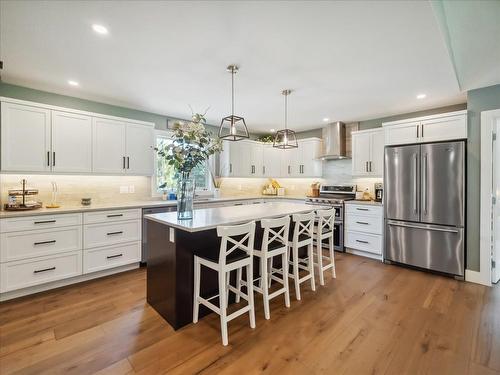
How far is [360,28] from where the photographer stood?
2020 mm

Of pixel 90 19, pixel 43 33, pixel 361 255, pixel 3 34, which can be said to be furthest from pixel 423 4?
pixel 361 255

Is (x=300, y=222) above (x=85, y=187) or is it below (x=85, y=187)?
below

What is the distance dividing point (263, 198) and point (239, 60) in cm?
378

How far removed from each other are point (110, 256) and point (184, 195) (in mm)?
1827

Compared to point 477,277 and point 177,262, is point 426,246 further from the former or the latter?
point 177,262

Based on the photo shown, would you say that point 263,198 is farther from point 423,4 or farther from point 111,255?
point 423,4

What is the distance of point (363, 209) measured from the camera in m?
4.41

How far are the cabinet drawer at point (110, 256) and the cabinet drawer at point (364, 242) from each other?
12.2 ft

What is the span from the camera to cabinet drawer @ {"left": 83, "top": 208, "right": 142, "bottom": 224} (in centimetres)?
324

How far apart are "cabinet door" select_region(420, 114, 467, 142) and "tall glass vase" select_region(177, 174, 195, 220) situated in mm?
3653

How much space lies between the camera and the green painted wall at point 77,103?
321 cm

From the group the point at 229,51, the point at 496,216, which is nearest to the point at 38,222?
the point at 229,51

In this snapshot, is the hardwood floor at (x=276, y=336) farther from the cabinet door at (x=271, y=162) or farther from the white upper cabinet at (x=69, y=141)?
the cabinet door at (x=271, y=162)

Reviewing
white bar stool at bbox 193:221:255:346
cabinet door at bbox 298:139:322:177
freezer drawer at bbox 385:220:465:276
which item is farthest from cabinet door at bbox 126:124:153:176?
freezer drawer at bbox 385:220:465:276
